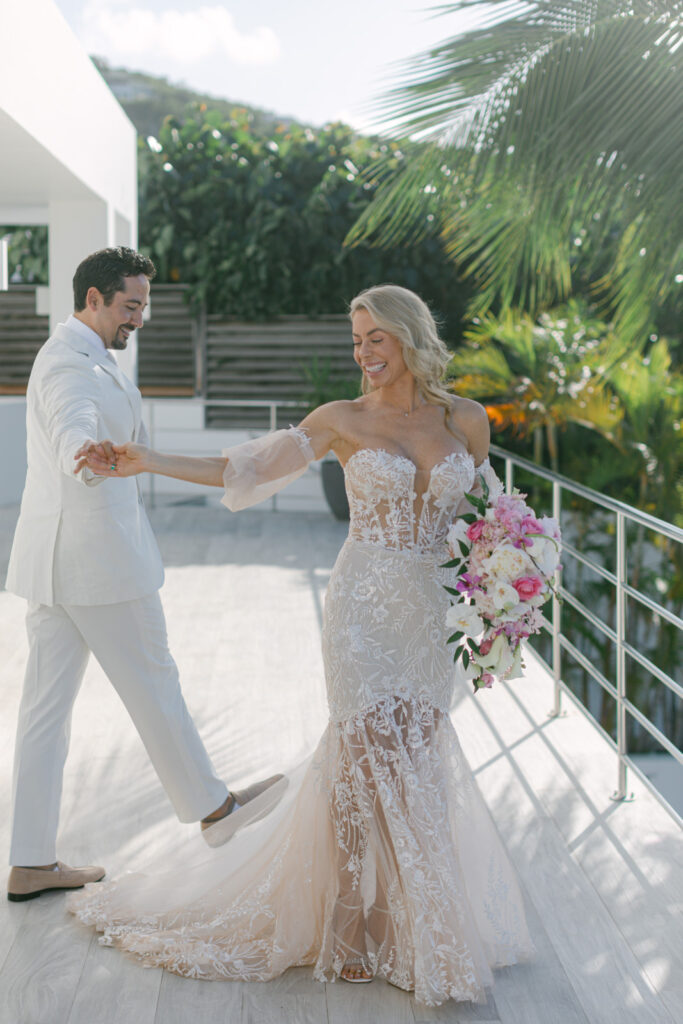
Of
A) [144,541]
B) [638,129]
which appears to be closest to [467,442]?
[144,541]

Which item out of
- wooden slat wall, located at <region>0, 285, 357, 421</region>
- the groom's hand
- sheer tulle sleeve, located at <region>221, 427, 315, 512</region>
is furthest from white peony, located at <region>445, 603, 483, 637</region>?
wooden slat wall, located at <region>0, 285, 357, 421</region>

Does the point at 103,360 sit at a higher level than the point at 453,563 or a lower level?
higher

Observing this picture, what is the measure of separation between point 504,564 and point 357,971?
1.05 meters

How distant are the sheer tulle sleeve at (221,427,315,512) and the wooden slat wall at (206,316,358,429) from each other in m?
10.4

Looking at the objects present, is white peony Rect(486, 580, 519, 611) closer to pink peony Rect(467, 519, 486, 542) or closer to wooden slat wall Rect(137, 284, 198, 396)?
pink peony Rect(467, 519, 486, 542)

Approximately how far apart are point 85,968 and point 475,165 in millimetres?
3943

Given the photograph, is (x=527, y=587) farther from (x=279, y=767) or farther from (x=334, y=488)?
(x=334, y=488)

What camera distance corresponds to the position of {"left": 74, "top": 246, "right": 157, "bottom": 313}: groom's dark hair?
10.2 feet

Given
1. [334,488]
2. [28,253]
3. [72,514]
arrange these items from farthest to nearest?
[28,253], [334,488], [72,514]

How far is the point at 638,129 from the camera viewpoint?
4758mm

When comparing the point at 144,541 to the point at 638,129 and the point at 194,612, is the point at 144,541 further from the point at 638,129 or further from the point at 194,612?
the point at 194,612

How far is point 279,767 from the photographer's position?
4.15 meters

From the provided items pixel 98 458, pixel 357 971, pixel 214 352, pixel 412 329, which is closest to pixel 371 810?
pixel 357 971

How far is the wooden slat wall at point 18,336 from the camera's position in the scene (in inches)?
534
